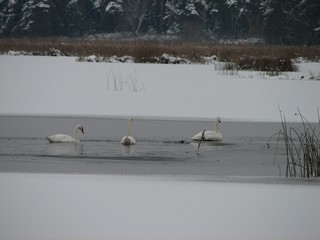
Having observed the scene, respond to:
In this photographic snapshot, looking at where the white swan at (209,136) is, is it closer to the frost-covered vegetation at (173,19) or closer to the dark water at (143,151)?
the dark water at (143,151)

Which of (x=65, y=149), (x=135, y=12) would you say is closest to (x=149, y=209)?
(x=65, y=149)

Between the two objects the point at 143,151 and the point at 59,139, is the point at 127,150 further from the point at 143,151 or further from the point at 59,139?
the point at 59,139

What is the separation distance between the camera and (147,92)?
13.2m

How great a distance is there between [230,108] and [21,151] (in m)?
5.21

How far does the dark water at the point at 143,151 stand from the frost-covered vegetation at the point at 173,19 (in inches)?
698

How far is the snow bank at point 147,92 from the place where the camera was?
441 inches

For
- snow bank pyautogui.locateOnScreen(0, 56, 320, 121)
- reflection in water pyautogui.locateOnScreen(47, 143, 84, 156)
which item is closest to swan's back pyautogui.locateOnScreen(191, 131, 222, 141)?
reflection in water pyautogui.locateOnScreen(47, 143, 84, 156)

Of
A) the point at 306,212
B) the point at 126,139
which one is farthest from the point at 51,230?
the point at 126,139

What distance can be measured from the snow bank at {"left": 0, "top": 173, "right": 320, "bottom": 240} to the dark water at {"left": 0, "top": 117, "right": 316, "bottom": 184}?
47 cm

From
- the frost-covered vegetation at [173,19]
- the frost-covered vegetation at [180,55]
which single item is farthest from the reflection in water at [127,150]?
the frost-covered vegetation at [173,19]

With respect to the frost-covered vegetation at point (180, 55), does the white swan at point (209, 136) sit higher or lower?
lower

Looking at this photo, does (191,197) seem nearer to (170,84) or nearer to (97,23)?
(170,84)

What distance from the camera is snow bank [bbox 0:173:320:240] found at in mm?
4699

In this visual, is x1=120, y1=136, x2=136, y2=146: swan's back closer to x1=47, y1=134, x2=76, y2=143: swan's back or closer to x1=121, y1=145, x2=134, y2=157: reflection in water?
x1=121, y1=145, x2=134, y2=157: reflection in water
